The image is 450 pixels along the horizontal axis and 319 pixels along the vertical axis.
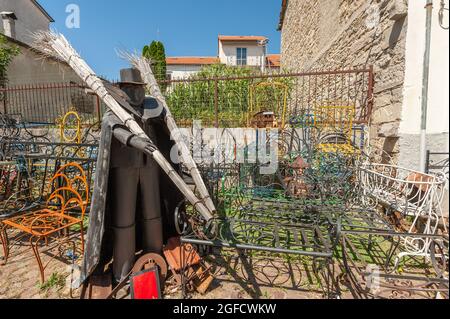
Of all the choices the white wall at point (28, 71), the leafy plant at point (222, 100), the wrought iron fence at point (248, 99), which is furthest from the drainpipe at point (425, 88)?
the white wall at point (28, 71)

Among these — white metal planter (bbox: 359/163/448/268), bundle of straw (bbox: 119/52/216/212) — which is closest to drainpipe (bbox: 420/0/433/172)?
white metal planter (bbox: 359/163/448/268)

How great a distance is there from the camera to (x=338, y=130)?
17.0 feet

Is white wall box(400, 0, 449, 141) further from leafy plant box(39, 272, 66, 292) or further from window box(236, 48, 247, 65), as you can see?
window box(236, 48, 247, 65)

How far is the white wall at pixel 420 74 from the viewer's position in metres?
2.70

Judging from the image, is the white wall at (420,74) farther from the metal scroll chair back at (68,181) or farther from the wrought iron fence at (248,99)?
the metal scroll chair back at (68,181)

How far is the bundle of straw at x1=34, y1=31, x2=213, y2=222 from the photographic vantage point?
1836mm

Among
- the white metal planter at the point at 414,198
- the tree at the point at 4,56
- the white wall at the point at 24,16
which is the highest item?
the white wall at the point at 24,16

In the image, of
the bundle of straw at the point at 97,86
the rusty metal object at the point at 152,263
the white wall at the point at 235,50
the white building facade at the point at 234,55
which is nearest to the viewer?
the bundle of straw at the point at 97,86

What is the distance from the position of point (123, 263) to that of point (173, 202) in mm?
733

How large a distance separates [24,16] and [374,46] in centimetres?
2013

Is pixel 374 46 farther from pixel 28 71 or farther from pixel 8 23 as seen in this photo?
pixel 8 23

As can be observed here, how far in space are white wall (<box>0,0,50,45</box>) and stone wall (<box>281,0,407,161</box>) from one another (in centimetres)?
1477

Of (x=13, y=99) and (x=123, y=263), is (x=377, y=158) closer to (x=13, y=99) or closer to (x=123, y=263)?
(x=123, y=263)

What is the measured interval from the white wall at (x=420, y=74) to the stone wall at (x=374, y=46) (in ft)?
0.56
